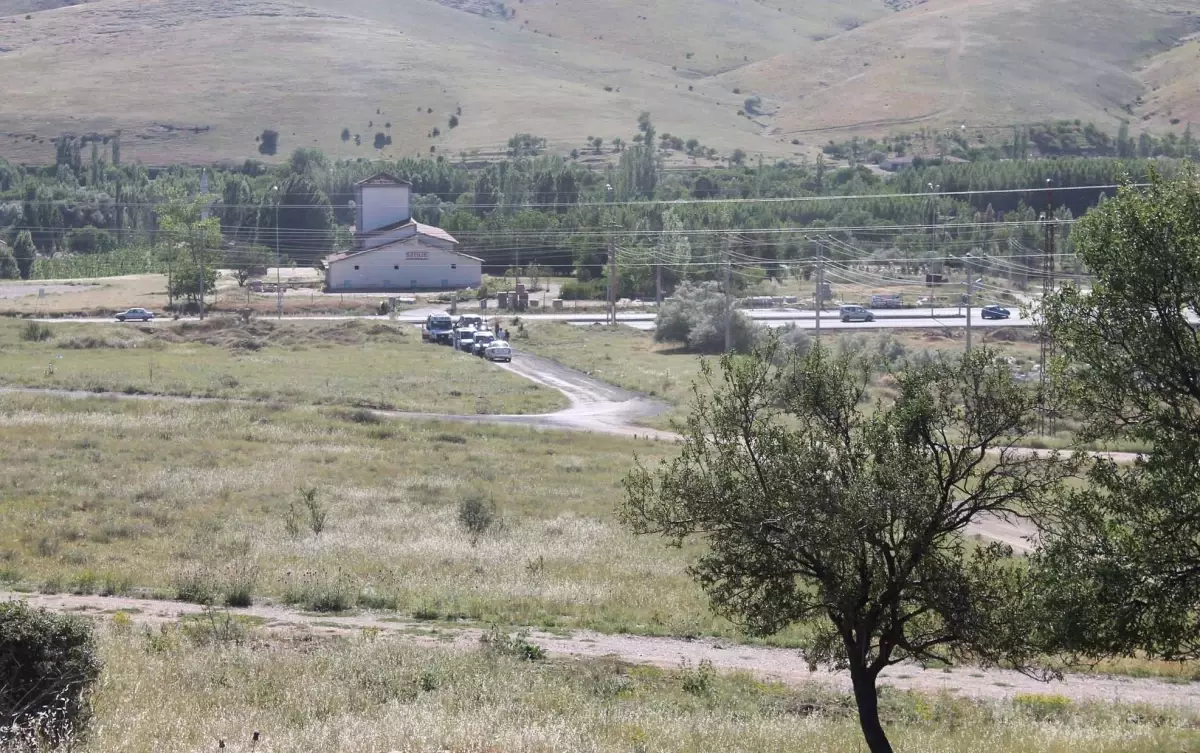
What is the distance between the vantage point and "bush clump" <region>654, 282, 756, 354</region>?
7588cm

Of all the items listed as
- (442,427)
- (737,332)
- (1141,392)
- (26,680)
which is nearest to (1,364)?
(442,427)

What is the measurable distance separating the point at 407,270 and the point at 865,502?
10192cm

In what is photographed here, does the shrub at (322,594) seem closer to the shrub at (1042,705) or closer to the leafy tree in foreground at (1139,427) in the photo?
the shrub at (1042,705)

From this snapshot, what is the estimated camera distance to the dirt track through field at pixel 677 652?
17953 millimetres

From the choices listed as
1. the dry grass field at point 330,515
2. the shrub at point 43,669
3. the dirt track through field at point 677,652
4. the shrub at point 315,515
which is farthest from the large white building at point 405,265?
the shrub at point 43,669

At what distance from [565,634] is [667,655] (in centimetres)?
175

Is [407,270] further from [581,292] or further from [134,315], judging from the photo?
[134,315]

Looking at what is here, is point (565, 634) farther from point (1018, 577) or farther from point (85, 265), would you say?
point (85, 265)

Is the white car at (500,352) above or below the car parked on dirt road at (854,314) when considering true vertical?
below

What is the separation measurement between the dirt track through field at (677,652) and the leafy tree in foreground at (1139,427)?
6708mm

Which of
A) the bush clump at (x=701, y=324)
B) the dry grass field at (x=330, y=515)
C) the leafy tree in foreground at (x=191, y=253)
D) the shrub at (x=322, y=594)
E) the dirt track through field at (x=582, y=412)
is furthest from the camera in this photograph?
the leafy tree in foreground at (x=191, y=253)

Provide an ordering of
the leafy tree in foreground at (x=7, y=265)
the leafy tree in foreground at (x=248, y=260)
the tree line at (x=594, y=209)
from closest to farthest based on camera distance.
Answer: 1. the tree line at (x=594, y=209)
2. the leafy tree in foreground at (x=248, y=260)
3. the leafy tree in foreground at (x=7, y=265)

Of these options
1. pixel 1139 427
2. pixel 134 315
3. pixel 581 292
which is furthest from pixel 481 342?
pixel 1139 427

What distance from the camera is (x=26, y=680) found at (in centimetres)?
1134
